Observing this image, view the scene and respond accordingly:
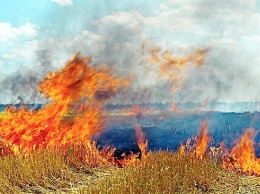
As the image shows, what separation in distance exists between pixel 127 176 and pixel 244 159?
14.0 feet

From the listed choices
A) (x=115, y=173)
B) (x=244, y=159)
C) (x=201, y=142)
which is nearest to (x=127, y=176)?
(x=115, y=173)

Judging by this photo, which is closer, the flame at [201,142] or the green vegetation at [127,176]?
the green vegetation at [127,176]

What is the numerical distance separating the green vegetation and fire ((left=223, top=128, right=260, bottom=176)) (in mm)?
699

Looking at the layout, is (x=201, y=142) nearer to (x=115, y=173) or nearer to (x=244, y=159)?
(x=244, y=159)

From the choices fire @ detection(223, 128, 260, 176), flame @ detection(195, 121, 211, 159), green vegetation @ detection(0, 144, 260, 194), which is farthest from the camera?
fire @ detection(223, 128, 260, 176)

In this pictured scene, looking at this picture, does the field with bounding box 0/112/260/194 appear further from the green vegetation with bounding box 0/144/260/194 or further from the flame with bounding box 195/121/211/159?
the flame with bounding box 195/121/211/159

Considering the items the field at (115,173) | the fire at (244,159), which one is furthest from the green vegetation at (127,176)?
the fire at (244,159)

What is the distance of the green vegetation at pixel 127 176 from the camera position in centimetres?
836

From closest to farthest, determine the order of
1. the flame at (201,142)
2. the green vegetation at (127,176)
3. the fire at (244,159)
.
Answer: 1. the green vegetation at (127,176)
2. the flame at (201,142)
3. the fire at (244,159)

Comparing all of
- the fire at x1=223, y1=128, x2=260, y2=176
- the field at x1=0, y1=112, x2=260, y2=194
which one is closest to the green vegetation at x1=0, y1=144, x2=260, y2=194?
the field at x1=0, y1=112, x2=260, y2=194

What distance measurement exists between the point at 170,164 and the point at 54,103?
500 centimetres

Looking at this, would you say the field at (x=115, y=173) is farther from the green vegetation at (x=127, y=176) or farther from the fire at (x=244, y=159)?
the fire at (x=244, y=159)

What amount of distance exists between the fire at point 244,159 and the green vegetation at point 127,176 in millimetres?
699

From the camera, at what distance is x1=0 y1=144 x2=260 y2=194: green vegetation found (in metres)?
8.36
